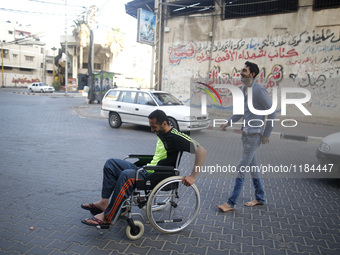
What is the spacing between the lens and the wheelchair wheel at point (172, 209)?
10.2ft

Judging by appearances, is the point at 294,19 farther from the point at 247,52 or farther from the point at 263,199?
the point at 263,199

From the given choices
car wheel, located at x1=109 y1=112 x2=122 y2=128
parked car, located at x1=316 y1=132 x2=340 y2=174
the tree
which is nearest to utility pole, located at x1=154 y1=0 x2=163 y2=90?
car wheel, located at x1=109 y1=112 x2=122 y2=128

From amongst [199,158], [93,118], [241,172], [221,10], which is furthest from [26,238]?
[221,10]

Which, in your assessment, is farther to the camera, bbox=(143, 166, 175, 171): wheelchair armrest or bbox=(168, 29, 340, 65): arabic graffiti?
bbox=(168, 29, 340, 65): arabic graffiti

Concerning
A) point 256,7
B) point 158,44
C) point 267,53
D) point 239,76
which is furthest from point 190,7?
point 267,53

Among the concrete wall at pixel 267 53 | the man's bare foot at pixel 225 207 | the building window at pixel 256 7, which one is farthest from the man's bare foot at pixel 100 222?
the building window at pixel 256 7

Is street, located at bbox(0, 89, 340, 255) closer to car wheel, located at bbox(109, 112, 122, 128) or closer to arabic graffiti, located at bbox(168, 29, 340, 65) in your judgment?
car wheel, located at bbox(109, 112, 122, 128)

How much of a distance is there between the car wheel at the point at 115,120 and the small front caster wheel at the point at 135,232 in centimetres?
861

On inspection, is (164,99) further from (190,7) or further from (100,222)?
(190,7)

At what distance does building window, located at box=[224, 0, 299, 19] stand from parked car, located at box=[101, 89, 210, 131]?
23.6ft

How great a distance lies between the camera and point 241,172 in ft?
12.6

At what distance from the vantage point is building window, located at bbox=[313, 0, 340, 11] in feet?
41.5

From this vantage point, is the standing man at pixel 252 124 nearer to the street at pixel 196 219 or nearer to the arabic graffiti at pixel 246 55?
the street at pixel 196 219

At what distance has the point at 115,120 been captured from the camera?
454 inches
